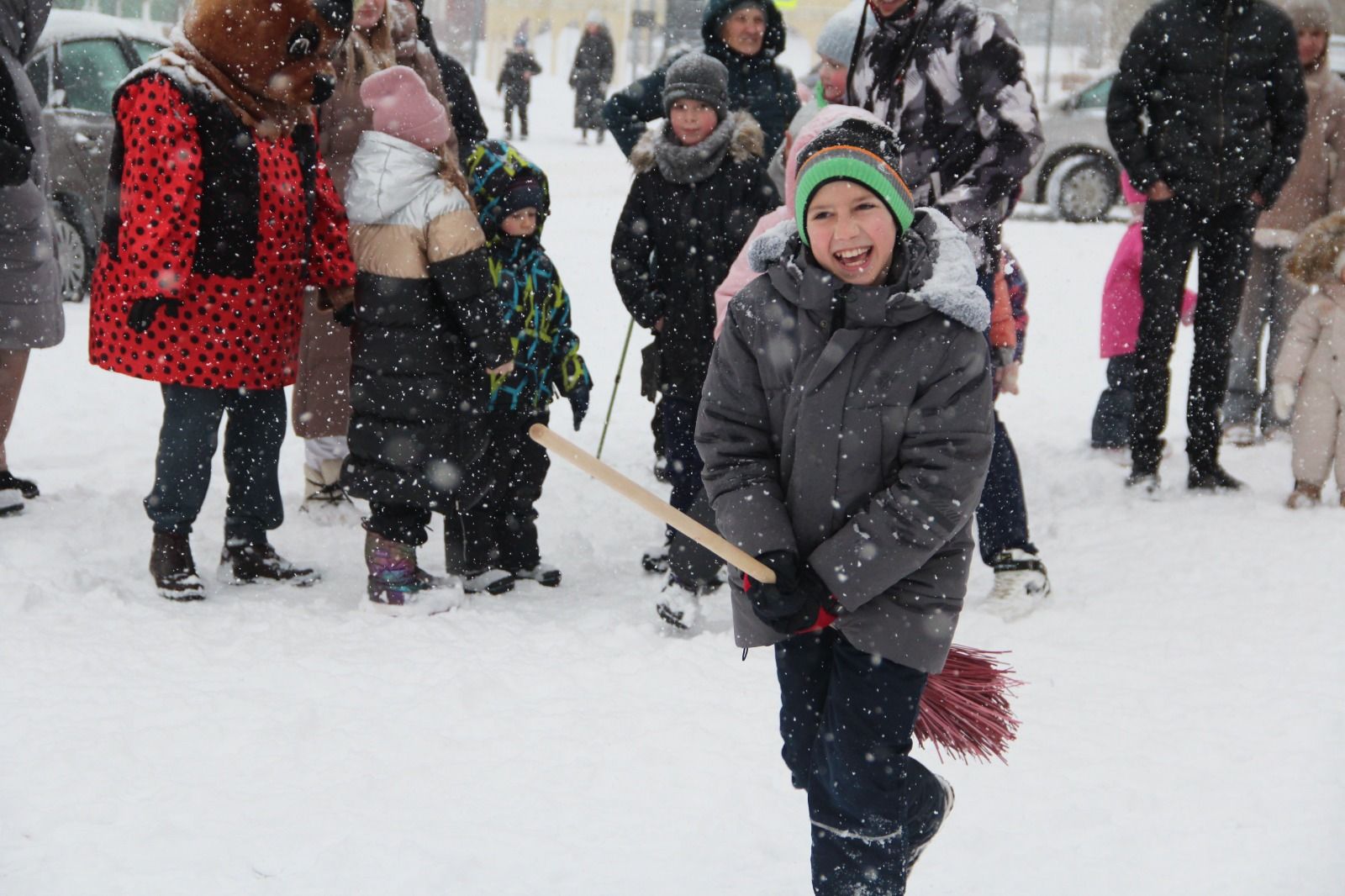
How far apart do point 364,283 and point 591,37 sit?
18.7m

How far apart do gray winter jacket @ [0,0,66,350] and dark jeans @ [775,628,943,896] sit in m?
3.78

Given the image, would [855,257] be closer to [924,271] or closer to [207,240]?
[924,271]

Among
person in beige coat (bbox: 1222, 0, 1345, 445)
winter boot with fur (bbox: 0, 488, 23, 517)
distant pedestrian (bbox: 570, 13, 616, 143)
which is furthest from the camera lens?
distant pedestrian (bbox: 570, 13, 616, 143)

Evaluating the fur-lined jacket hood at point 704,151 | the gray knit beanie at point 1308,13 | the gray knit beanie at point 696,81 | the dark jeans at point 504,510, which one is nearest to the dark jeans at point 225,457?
the dark jeans at point 504,510

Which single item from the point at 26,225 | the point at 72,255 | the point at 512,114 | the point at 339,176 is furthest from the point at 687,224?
the point at 512,114

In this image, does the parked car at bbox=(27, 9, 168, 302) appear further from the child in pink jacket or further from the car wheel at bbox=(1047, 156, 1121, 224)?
the car wheel at bbox=(1047, 156, 1121, 224)

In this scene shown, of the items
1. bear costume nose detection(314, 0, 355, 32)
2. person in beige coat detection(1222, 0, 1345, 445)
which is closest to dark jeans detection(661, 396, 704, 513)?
bear costume nose detection(314, 0, 355, 32)

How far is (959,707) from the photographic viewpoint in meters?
2.84

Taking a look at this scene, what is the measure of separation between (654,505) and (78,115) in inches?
307

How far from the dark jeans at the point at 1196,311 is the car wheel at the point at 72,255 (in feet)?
21.0

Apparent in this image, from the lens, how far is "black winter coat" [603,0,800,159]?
5.63 metres

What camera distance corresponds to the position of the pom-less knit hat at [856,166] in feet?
8.19

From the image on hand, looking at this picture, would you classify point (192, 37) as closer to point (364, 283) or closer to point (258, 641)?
point (364, 283)

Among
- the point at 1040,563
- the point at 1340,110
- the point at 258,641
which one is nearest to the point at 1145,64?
the point at 1340,110
